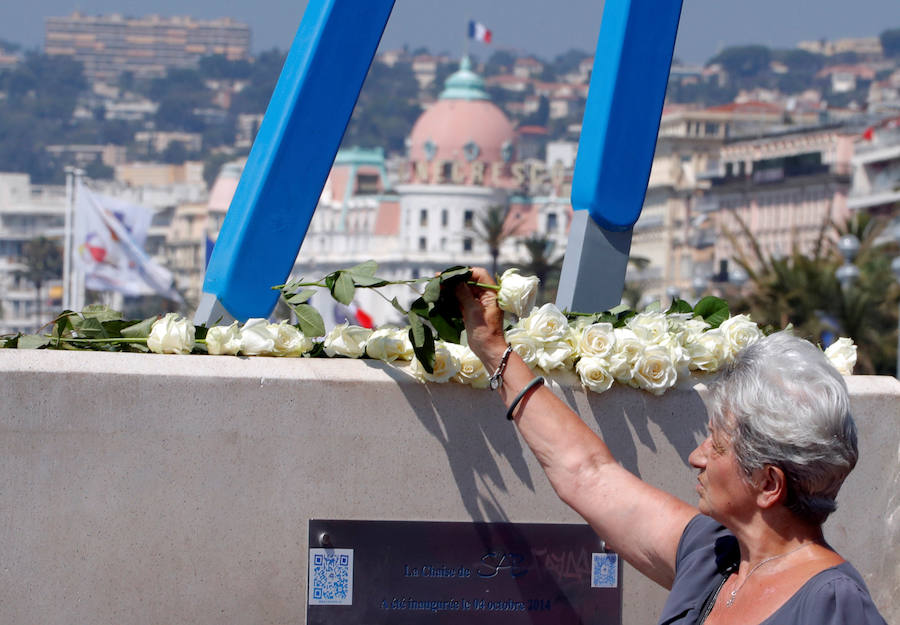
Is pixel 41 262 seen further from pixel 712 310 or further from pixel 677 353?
pixel 677 353

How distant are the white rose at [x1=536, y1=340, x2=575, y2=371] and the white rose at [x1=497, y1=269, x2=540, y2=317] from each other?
0.93 feet

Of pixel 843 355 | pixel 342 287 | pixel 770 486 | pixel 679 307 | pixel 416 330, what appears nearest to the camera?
pixel 770 486

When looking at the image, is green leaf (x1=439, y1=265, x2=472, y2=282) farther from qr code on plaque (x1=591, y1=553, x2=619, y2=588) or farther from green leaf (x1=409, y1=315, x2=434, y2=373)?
qr code on plaque (x1=591, y1=553, x2=619, y2=588)

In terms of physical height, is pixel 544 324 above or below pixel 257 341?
above

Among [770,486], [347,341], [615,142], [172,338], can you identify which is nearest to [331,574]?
[347,341]

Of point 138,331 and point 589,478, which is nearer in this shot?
point 589,478

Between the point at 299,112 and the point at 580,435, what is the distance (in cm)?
155

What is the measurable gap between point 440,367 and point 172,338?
0.61 m

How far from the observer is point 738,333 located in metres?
4.19

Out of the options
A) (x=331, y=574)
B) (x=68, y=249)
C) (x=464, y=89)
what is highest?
(x=331, y=574)

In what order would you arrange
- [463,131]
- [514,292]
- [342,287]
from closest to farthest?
[514,292], [342,287], [463,131]

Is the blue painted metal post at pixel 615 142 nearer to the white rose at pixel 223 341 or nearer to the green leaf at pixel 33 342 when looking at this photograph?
the white rose at pixel 223 341

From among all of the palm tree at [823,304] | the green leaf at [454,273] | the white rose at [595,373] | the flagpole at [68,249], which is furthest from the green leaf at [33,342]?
the flagpole at [68,249]

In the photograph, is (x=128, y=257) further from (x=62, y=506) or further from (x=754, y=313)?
(x=62, y=506)
